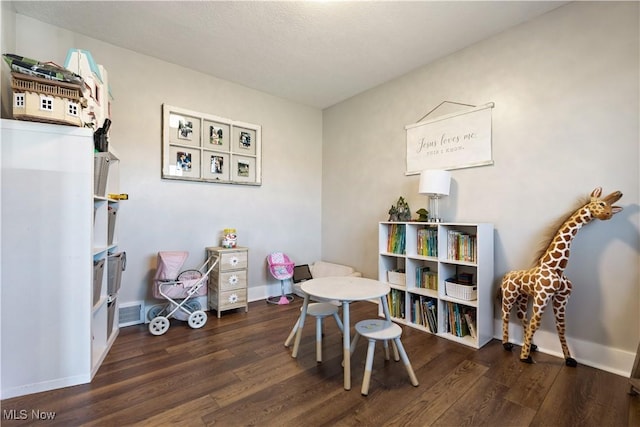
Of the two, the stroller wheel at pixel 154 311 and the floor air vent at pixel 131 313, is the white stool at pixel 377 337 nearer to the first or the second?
the stroller wheel at pixel 154 311

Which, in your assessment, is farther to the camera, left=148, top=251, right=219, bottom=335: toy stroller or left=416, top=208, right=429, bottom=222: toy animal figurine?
left=416, top=208, right=429, bottom=222: toy animal figurine

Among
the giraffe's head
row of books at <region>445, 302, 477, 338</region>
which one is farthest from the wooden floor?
the giraffe's head

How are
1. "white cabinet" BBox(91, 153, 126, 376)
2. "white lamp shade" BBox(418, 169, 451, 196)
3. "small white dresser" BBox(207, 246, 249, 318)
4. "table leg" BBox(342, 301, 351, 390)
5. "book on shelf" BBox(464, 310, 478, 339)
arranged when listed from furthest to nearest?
"small white dresser" BBox(207, 246, 249, 318), "white lamp shade" BBox(418, 169, 451, 196), "book on shelf" BBox(464, 310, 478, 339), "white cabinet" BBox(91, 153, 126, 376), "table leg" BBox(342, 301, 351, 390)

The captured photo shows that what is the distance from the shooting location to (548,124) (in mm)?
2244

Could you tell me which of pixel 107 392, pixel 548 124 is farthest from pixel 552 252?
pixel 107 392

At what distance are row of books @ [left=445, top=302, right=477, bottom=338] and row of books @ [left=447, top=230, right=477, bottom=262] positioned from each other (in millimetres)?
440

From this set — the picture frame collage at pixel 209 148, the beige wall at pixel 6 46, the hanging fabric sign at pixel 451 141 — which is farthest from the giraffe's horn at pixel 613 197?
the beige wall at pixel 6 46

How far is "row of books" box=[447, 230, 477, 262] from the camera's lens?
95.9 inches

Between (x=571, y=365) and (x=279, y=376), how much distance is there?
6.89ft

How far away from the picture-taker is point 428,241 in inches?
107

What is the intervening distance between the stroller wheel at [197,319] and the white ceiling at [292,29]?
263cm

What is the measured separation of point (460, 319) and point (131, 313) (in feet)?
10.3

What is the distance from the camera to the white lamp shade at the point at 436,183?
8.66 feet

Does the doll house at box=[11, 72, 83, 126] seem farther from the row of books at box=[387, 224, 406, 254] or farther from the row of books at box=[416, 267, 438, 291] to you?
the row of books at box=[416, 267, 438, 291]
